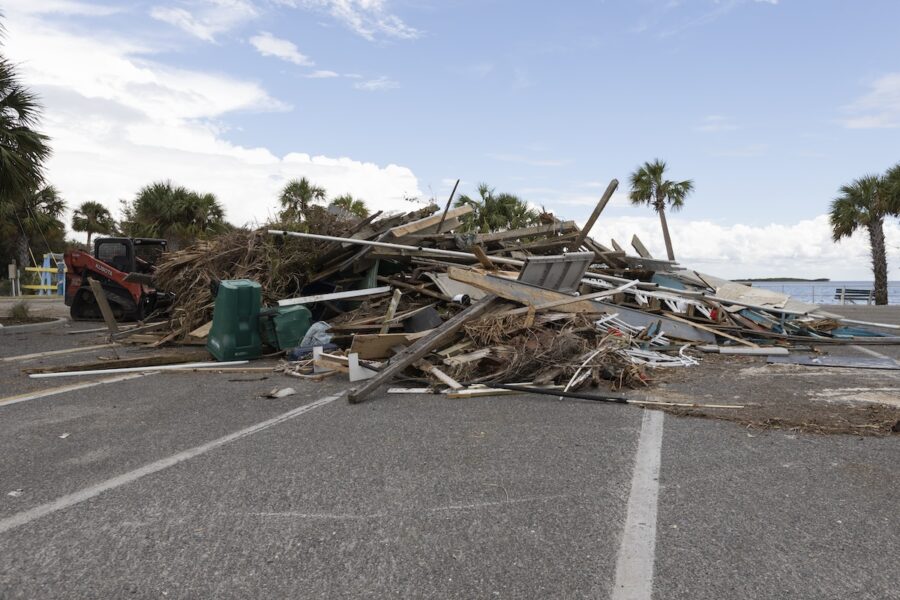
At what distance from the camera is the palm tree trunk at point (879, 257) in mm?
31895

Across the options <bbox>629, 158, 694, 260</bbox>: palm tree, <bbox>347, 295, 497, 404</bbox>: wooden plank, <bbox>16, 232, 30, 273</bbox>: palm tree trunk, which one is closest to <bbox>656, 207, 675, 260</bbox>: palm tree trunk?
<bbox>629, 158, 694, 260</bbox>: palm tree

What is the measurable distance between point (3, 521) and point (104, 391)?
4.01 meters

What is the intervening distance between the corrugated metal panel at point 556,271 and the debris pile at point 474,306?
1.0 inches

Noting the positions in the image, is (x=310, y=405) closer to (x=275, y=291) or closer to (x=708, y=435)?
(x=708, y=435)

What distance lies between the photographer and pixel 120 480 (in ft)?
12.5

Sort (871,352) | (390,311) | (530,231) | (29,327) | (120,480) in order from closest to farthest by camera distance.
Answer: (120,480), (390,311), (871,352), (530,231), (29,327)

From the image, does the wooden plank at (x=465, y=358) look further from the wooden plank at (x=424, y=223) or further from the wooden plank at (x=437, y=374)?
the wooden plank at (x=424, y=223)

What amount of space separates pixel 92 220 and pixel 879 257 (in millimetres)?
52947

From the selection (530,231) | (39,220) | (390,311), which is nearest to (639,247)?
(530,231)

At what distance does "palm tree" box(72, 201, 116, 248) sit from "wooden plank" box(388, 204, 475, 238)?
42992 millimetres

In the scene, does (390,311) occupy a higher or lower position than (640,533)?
higher

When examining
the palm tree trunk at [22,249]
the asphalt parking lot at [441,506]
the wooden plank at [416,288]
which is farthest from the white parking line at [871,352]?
the palm tree trunk at [22,249]

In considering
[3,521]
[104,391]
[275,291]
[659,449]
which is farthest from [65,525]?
[275,291]

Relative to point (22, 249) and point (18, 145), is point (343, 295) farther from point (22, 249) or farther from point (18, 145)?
point (22, 249)
